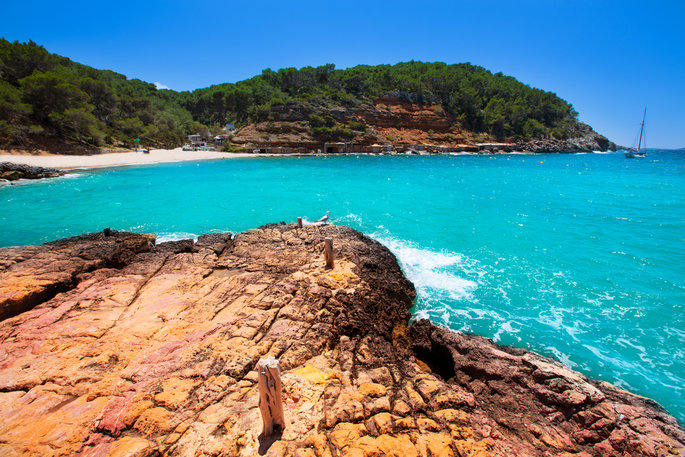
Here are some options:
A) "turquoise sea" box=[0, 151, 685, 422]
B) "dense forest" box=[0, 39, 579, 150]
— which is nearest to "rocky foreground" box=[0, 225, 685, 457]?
"turquoise sea" box=[0, 151, 685, 422]

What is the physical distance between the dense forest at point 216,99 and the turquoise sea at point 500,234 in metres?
18.9

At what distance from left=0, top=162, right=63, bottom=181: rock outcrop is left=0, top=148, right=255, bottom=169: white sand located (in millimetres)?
5134

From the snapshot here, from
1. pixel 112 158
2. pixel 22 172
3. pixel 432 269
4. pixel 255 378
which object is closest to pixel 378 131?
pixel 112 158

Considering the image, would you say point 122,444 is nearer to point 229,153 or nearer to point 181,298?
point 181,298

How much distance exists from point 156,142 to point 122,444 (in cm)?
7300

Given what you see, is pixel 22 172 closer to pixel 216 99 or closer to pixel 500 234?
pixel 500 234

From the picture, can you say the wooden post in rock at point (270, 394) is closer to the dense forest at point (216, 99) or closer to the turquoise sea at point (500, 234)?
the turquoise sea at point (500, 234)

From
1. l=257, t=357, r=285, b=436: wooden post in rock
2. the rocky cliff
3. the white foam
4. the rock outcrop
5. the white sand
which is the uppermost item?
the rocky cliff

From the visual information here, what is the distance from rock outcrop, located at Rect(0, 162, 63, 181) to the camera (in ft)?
95.1

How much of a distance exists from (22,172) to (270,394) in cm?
4281

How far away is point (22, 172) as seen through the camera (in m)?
30.2

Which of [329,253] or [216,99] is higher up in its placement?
[216,99]

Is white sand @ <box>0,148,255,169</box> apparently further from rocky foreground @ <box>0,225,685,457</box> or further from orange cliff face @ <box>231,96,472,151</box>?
rocky foreground @ <box>0,225,685,457</box>

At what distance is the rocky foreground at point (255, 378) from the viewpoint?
177 inches
